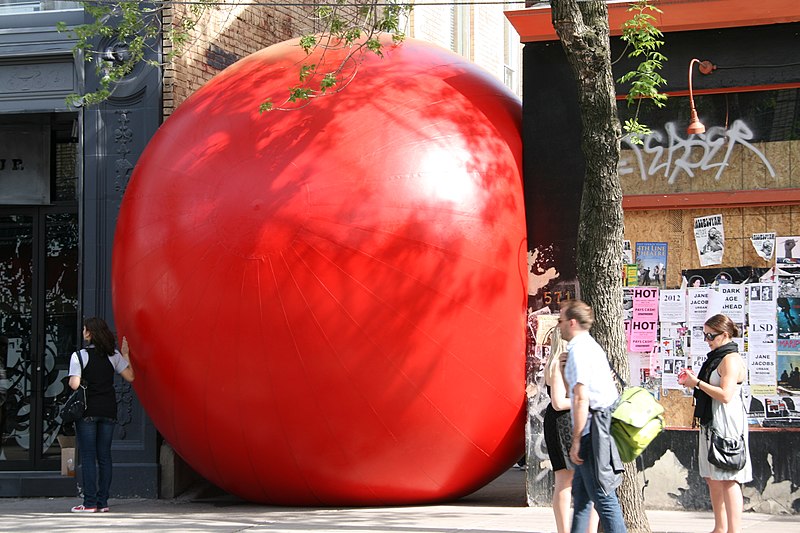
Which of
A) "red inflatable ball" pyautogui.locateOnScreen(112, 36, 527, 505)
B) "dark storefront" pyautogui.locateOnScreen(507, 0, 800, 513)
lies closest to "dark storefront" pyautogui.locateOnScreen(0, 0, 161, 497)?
"red inflatable ball" pyautogui.locateOnScreen(112, 36, 527, 505)

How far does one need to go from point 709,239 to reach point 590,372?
3485 mm

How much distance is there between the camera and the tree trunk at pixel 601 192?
26.2 ft

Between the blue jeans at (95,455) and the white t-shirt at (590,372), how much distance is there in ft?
17.5

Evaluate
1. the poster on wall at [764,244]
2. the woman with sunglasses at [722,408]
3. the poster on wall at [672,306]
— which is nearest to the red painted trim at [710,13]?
the poster on wall at [764,244]

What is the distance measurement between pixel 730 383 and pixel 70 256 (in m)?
8.21

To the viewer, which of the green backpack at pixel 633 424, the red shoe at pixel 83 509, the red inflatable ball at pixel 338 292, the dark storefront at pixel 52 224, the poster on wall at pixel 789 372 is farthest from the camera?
the dark storefront at pixel 52 224

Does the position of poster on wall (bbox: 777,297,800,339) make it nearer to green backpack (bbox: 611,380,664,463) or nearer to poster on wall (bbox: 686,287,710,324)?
poster on wall (bbox: 686,287,710,324)

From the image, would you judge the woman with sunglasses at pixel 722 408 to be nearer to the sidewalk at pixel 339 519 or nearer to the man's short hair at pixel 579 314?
the sidewalk at pixel 339 519

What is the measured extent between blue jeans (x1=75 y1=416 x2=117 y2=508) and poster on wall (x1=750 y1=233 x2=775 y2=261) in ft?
20.3

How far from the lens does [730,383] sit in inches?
305

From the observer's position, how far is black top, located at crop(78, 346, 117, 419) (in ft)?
34.1

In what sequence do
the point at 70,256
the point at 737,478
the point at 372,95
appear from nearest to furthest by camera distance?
1. the point at 737,478
2. the point at 372,95
3. the point at 70,256

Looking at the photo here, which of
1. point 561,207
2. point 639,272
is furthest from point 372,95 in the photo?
point 639,272

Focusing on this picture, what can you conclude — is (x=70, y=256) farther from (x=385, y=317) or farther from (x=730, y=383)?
(x=730, y=383)
